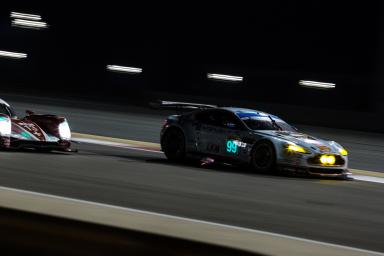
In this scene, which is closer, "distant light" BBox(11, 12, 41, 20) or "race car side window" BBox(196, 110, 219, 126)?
"race car side window" BBox(196, 110, 219, 126)

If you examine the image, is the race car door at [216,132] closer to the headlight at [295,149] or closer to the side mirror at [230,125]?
the side mirror at [230,125]

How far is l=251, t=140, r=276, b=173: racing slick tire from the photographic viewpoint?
1334cm

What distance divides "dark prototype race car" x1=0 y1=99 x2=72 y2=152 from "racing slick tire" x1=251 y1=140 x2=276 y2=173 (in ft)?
11.5

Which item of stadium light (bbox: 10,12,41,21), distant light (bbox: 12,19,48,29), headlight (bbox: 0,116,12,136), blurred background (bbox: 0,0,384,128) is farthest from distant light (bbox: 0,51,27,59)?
headlight (bbox: 0,116,12,136)

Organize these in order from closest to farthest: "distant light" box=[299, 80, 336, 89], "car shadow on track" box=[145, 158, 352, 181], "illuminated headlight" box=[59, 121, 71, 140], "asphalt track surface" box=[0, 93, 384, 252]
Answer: "asphalt track surface" box=[0, 93, 384, 252] → "car shadow on track" box=[145, 158, 352, 181] → "illuminated headlight" box=[59, 121, 71, 140] → "distant light" box=[299, 80, 336, 89]

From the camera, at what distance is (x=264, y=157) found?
1345cm

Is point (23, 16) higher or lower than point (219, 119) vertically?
higher

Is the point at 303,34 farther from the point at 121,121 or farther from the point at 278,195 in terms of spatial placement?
the point at 278,195

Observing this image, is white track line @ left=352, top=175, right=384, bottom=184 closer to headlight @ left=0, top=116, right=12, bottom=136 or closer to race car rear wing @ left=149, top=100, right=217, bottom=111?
race car rear wing @ left=149, top=100, right=217, bottom=111

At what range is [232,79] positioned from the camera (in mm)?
36031

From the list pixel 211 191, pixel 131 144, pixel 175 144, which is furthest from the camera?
pixel 131 144

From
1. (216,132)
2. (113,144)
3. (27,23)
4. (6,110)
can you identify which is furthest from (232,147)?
(27,23)

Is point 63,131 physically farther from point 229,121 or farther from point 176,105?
point 229,121

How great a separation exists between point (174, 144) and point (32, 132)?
2729 millimetres
